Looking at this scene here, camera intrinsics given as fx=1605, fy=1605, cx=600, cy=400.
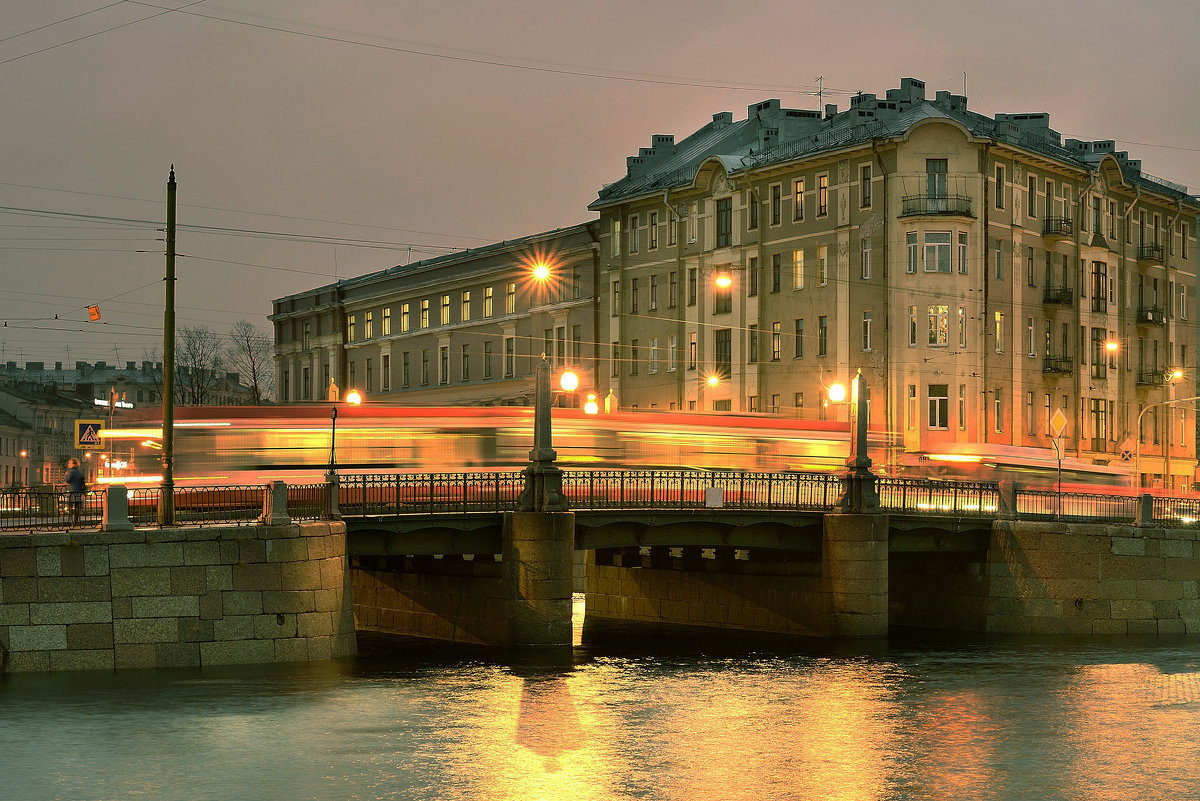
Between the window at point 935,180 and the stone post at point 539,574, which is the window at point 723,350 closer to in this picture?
the window at point 935,180

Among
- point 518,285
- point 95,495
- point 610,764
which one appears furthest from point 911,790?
point 518,285

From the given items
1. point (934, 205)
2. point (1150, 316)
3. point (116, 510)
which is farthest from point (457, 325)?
point (116, 510)

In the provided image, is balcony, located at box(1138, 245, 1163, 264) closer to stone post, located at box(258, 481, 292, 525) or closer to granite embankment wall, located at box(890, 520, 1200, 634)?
granite embankment wall, located at box(890, 520, 1200, 634)

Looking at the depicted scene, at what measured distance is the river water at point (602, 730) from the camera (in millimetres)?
21859

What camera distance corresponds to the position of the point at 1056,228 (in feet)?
217

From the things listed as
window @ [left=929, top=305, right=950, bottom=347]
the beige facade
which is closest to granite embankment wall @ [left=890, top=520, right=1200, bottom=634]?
the beige facade

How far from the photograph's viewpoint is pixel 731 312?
225 feet

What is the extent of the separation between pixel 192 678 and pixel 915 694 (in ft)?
45.4

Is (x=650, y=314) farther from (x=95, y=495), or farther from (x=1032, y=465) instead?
(x=95, y=495)

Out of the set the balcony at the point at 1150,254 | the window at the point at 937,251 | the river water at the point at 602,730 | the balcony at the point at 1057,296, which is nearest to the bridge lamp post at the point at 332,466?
the river water at the point at 602,730

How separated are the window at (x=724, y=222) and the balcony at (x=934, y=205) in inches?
→ 362

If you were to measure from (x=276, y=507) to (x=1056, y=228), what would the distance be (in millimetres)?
43963

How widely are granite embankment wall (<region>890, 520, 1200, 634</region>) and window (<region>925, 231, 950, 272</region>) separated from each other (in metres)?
18.2

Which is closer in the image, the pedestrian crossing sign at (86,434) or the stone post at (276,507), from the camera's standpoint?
the stone post at (276,507)
